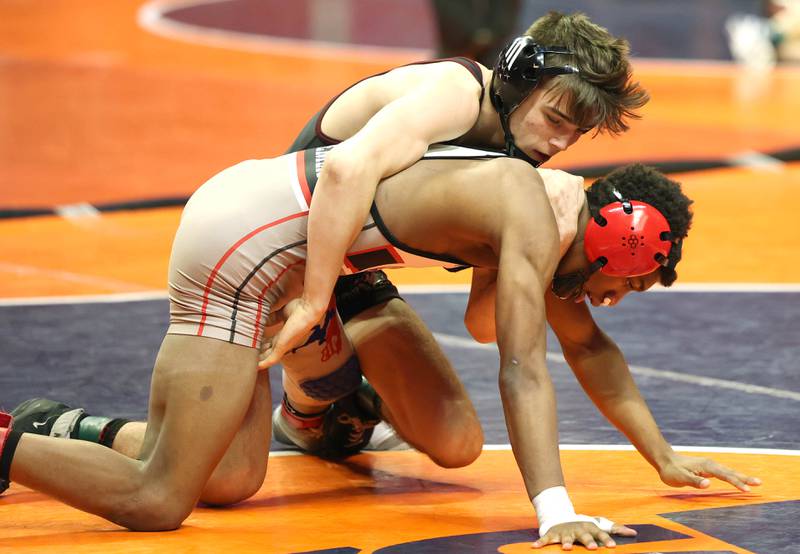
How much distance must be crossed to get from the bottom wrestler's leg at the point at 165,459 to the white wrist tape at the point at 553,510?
86 centimetres

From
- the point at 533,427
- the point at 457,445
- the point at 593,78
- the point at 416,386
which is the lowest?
the point at 457,445

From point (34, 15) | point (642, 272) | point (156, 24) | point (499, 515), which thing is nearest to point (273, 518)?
point (499, 515)

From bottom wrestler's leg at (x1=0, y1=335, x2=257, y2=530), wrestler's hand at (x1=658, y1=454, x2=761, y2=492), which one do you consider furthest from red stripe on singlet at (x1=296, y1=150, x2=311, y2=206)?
wrestler's hand at (x1=658, y1=454, x2=761, y2=492)

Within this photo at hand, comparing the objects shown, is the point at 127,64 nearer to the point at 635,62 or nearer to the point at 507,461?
the point at 635,62

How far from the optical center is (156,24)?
1609 centimetres

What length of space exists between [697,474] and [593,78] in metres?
1.10

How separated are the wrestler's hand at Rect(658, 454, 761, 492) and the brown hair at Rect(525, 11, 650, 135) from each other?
2.98 ft

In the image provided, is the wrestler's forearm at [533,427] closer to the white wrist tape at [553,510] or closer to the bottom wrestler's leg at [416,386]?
the white wrist tape at [553,510]

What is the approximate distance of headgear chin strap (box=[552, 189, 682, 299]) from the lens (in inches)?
151

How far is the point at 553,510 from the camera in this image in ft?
11.6

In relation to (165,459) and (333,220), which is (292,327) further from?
(165,459)

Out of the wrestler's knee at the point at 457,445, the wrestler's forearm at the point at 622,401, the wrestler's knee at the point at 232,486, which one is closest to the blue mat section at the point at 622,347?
the wrestler's knee at the point at 457,445

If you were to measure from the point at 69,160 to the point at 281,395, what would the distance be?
16.2 ft

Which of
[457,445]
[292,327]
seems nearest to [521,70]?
[292,327]
